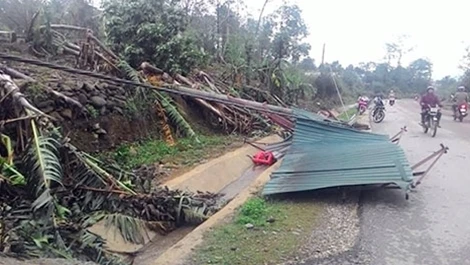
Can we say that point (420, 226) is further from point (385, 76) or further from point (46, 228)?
point (385, 76)

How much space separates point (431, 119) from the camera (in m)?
15.7

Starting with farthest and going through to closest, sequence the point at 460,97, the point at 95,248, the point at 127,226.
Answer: the point at 460,97 → the point at 127,226 → the point at 95,248

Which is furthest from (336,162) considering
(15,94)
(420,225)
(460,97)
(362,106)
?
(362,106)

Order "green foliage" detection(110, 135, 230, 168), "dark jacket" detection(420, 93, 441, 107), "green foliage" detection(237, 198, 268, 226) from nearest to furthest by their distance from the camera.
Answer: "green foliage" detection(237, 198, 268, 226) < "green foliage" detection(110, 135, 230, 168) < "dark jacket" detection(420, 93, 441, 107)

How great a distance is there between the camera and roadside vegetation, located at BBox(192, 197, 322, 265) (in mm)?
4902

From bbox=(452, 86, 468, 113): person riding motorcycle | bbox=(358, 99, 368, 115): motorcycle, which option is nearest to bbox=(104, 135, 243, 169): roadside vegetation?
bbox=(452, 86, 468, 113): person riding motorcycle

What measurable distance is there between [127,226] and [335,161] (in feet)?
11.3

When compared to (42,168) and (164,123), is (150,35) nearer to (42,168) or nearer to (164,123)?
(164,123)

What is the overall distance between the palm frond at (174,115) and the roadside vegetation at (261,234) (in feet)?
18.2

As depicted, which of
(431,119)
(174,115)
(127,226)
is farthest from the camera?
(431,119)

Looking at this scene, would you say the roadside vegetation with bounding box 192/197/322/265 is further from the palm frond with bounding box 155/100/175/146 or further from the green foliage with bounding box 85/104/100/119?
the palm frond with bounding box 155/100/175/146

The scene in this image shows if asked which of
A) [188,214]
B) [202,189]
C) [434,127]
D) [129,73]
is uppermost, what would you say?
[129,73]

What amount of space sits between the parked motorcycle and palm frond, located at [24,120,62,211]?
Answer: 12458mm

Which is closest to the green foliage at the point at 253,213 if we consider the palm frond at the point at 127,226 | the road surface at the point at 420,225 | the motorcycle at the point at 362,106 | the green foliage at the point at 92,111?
the road surface at the point at 420,225
